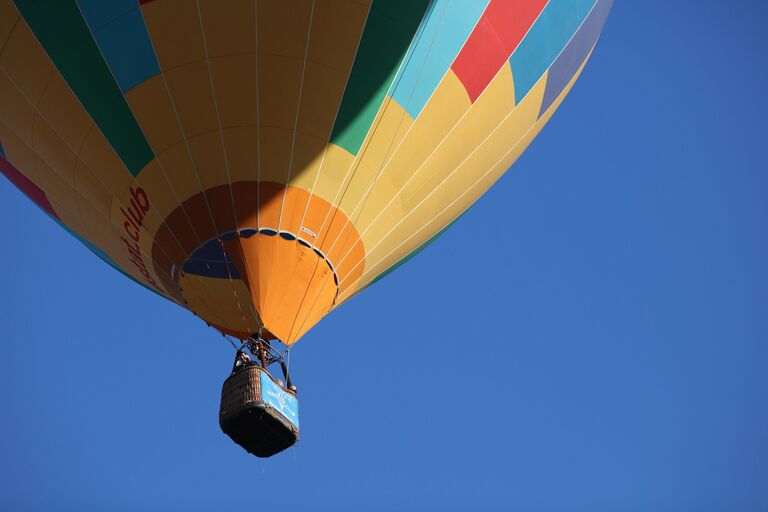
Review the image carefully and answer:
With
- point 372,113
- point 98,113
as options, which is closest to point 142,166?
point 98,113

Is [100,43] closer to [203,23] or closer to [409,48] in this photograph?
[203,23]

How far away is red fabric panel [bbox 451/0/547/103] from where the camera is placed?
8.84 metres

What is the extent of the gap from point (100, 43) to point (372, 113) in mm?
2112

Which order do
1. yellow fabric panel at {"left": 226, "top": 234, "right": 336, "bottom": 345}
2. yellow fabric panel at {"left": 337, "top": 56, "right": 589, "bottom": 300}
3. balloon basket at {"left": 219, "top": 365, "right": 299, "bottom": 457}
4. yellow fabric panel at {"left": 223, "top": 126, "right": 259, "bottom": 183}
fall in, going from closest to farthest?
balloon basket at {"left": 219, "top": 365, "right": 299, "bottom": 457} → yellow fabric panel at {"left": 223, "top": 126, "right": 259, "bottom": 183} → yellow fabric panel at {"left": 226, "top": 234, "right": 336, "bottom": 345} → yellow fabric panel at {"left": 337, "top": 56, "right": 589, "bottom": 300}

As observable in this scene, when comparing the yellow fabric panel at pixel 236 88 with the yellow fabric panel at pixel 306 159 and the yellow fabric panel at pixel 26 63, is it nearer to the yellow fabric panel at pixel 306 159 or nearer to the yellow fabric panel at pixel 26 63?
the yellow fabric panel at pixel 306 159

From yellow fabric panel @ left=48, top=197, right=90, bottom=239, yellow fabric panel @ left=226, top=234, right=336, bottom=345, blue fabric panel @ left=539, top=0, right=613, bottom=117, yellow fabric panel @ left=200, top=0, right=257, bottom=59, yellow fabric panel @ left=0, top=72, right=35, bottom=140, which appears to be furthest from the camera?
blue fabric panel @ left=539, top=0, right=613, bottom=117

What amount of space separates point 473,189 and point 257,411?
315 cm

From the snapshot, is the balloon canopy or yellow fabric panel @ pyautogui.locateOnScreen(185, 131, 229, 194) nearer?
the balloon canopy

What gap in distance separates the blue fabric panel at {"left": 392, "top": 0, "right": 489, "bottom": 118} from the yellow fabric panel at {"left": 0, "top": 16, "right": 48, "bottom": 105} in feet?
8.93

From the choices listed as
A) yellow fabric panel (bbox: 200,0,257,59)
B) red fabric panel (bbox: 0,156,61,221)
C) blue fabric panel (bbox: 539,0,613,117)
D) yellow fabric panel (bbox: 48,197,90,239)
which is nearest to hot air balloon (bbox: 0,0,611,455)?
yellow fabric panel (bbox: 200,0,257,59)

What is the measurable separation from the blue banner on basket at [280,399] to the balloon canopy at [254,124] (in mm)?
583

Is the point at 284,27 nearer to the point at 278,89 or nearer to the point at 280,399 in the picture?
the point at 278,89

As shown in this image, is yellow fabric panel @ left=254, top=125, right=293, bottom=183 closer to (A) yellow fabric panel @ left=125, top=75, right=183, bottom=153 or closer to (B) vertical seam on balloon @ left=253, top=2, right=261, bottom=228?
(B) vertical seam on balloon @ left=253, top=2, right=261, bottom=228

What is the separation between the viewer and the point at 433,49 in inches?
338
